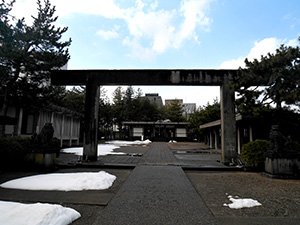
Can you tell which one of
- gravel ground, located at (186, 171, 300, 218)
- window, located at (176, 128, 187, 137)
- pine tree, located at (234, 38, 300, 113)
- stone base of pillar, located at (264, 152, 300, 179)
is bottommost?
gravel ground, located at (186, 171, 300, 218)

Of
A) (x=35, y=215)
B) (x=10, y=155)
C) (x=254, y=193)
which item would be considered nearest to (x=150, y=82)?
(x=254, y=193)

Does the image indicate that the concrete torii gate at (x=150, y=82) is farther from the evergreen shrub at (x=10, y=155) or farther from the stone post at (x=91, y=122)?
the evergreen shrub at (x=10, y=155)

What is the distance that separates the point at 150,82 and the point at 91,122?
308 centimetres

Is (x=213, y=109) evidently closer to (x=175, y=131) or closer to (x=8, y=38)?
(x=175, y=131)

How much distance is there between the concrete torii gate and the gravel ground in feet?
7.43

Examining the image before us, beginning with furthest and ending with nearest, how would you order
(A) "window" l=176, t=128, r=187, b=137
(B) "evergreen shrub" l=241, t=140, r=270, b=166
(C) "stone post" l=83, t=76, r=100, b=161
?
1. (A) "window" l=176, t=128, r=187, b=137
2. (C) "stone post" l=83, t=76, r=100, b=161
3. (B) "evergreen shrub" l=241, t=140, r=270, b=166

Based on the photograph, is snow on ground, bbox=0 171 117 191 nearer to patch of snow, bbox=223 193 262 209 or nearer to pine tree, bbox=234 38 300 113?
patch of snow, bbox=223 193 262 209

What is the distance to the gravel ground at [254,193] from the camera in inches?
118

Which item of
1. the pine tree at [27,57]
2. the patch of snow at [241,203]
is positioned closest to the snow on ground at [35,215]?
the patch of snow at [241,203]

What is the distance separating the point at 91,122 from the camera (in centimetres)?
762

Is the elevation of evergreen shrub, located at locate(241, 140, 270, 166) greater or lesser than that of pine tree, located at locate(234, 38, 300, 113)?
lesser

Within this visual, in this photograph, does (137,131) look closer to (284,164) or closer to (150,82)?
(150,82)

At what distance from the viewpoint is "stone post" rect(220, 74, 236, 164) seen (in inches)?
284

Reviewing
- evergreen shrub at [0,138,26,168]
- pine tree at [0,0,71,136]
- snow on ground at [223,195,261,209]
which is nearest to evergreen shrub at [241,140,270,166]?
snow on ground at [223,195,261,209]
